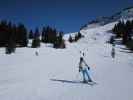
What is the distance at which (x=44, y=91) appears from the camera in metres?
12.6

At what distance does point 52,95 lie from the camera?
1160 centimetres

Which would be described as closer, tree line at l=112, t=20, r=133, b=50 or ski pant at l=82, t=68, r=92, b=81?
ski pant at l=82, t=68, r=92, b=81

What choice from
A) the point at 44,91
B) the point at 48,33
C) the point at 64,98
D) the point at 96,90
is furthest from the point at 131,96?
the point at 48,33

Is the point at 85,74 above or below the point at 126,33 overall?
below

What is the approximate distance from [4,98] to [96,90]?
17.1 feet

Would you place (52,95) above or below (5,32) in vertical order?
below

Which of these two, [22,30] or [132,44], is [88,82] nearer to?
[132,44]

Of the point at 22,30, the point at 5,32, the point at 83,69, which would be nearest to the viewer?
the point at 83,69

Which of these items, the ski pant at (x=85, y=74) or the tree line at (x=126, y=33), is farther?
the tree line at (x=126, y=33)

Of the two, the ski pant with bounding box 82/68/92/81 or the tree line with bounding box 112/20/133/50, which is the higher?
the tree line with bounding box 112/20/133/50

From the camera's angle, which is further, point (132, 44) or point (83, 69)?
point (132, 44)

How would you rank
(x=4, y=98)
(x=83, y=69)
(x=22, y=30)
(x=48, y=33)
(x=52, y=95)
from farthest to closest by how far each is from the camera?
(x=48, y=33) < (x=22, y=30) < (x=83, y=69) < (x=52, y=95) < (x=4, y=98)

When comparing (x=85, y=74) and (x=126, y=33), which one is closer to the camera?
(x=85, y=74)

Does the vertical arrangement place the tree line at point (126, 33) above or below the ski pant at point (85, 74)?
above
